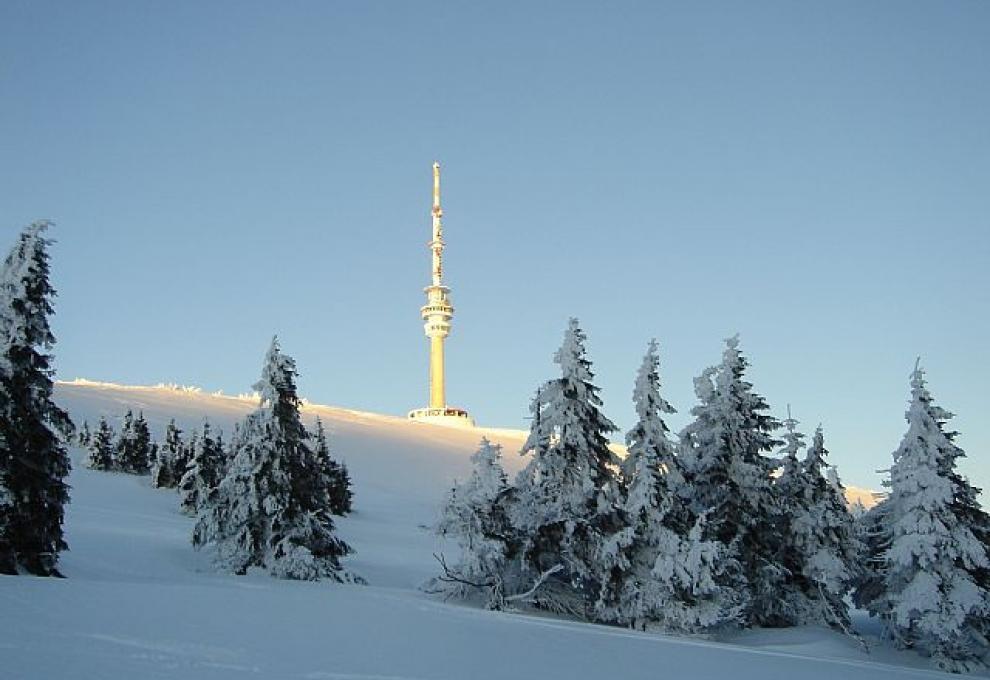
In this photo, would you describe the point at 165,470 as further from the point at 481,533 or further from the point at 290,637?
the point at 290,637

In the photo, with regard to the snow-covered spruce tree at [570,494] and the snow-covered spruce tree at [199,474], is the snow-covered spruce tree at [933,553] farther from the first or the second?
the snow-covered spruce tree at [199,474]

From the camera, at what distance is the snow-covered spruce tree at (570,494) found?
85.5ft

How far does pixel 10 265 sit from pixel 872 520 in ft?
92.7

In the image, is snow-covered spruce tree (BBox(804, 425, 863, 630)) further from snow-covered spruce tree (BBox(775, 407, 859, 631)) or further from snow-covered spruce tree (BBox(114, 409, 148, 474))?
snow-covered spruce tree (BBox(114, 409, 148, 474))

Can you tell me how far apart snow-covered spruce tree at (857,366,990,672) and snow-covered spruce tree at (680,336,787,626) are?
11.7ft

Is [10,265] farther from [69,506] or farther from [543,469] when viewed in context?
[69,506]

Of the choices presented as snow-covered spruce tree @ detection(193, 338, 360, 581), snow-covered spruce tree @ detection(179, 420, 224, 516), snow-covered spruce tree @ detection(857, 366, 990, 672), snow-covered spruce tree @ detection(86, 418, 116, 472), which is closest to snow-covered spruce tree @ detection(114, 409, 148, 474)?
snow-covered spruce tree @ detection(86, 418, 116, 472)

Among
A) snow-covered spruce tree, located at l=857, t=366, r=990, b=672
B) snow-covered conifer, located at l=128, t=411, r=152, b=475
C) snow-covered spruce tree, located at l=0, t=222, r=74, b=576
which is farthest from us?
snow-covered conifer, located at l=128, t=411, r=152, b=475

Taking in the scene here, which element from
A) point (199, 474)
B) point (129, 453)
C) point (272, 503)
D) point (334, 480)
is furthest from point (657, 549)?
point (129, 453)

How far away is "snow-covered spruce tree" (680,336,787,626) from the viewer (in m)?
29.9

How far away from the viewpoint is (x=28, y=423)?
21531 millimetres

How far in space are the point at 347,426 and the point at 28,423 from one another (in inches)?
3778

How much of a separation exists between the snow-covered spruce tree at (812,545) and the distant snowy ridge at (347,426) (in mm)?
45409

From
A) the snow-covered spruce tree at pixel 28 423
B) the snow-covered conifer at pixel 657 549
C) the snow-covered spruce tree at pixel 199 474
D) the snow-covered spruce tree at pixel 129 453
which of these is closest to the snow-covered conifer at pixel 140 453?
the snow-covered spruce tree at pixel 129 453
